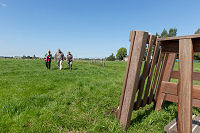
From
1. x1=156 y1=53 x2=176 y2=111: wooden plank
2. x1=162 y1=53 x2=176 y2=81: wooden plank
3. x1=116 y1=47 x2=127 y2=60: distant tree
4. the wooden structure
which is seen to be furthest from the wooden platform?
x1=116 y1=47 x2=127 y2=60: distant tree

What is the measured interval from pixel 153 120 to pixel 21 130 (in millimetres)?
2730

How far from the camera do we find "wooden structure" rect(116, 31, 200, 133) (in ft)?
5.60

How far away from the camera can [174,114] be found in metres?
3.16

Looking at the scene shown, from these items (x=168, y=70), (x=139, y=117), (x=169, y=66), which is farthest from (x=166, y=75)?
(x=139, y=117)

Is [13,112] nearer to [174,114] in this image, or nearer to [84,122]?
[84,122]

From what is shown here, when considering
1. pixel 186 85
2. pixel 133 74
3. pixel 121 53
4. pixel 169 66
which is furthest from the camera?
pixel 121 53

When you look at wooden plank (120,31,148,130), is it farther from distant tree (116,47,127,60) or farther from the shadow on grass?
distant tree (116,47,127,60)

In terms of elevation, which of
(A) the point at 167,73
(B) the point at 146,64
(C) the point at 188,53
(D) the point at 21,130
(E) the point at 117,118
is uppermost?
(C) the point at 188,53

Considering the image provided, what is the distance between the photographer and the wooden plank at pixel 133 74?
219 cm

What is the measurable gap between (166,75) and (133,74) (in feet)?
5.24

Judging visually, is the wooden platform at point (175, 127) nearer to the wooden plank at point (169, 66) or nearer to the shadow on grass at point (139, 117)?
the shadow on grass at point (139, 117)

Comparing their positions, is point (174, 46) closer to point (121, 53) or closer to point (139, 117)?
A: point (139, 117)

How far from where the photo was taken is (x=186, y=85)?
67.4 inches

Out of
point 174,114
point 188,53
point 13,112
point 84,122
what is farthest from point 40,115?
point 174,114
